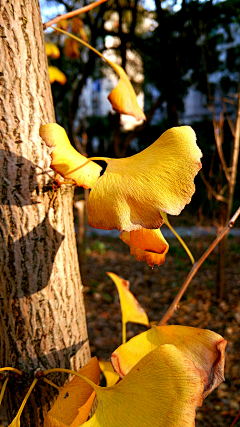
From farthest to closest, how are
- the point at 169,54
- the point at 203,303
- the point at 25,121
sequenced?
the point at 203,303, the point at 169,54, the point at 25,121

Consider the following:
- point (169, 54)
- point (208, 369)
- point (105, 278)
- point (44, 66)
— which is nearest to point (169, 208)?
point (208, 369)

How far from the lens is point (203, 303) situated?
2705mm

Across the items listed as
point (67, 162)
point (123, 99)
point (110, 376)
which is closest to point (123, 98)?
point (123, 99)

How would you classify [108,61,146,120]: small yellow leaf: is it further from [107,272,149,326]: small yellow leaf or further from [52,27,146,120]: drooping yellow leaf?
[107,272,149,326]: small yellow leaf

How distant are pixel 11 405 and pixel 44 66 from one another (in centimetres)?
58

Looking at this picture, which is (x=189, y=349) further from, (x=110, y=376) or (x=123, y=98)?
(x=123, y=98)

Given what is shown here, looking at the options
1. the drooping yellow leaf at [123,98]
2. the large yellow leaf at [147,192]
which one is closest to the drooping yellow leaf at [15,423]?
the large yellow leaf at [147,192]

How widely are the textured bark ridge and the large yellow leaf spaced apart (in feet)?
0.63

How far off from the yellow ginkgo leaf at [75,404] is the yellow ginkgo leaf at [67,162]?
0.83 feet

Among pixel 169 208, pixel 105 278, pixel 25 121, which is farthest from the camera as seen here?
pixel 105 278

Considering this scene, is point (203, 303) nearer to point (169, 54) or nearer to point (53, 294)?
point (169, 54)

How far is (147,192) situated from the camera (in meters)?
0.30

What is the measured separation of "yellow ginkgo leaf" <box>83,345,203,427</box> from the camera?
1.00ft

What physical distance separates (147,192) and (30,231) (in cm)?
25
